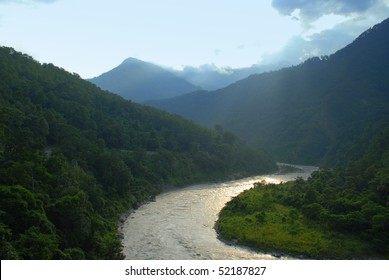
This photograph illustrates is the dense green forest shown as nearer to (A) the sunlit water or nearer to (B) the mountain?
(A) the sunlit water

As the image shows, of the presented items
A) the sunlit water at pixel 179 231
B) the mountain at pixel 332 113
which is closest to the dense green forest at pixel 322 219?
the sunlit water at pixel 179 231

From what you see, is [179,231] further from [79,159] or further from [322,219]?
[79,159]

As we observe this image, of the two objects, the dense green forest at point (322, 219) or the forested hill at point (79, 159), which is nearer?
the forested hill at point (79, 159)

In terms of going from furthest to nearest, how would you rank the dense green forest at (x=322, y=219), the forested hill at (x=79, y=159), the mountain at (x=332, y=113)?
the mountain at (x=332, y=113) < the dense green forest at (x=322, y=219) < the forested hill at (x=79, y=159)

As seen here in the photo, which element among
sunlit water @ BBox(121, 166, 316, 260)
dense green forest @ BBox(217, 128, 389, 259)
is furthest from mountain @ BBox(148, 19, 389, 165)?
sunlit water @ BBox(121, 166, 316, 260)

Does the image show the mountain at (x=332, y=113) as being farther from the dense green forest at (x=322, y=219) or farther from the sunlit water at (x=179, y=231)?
the sunlit water at (x=179, y=231)

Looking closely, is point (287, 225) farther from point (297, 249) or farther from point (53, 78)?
point (53, 78)
